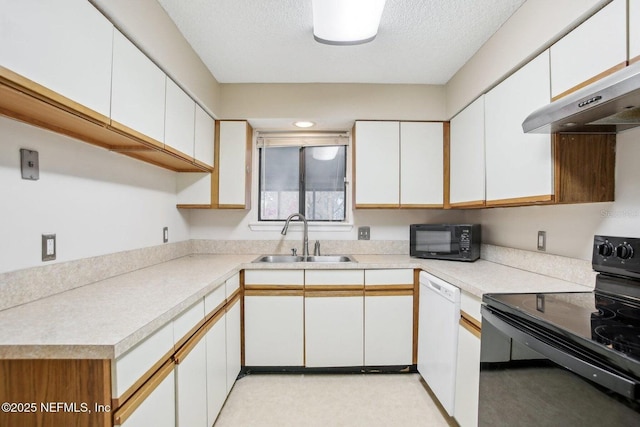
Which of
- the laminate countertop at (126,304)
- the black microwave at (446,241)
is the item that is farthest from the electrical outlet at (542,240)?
the black microwave at (446,241)

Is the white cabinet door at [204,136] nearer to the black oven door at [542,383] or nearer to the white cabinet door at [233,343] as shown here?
the white cabinet door at [233,343]

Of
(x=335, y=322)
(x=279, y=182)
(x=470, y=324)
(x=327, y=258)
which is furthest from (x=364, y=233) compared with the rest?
(x=470, y=324)

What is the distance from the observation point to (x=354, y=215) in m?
2.72

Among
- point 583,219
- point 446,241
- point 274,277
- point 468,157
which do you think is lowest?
point 274,277

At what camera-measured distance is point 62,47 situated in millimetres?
948

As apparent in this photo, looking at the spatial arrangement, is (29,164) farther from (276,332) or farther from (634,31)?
(634,31)

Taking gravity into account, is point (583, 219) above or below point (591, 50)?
below

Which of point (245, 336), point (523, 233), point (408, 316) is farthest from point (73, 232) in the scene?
point (523, 233)

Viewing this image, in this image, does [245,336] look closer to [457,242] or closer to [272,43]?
[457,242]

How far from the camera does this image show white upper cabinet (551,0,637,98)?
1056mm

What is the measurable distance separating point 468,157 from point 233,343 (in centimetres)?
210

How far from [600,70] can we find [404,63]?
1.25 metres

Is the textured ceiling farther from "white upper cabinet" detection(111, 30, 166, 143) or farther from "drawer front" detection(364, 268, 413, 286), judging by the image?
"drawer front" detection(364, 268, 413, 286)

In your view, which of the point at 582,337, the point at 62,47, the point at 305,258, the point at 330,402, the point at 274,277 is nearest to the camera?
the point at 582,337
